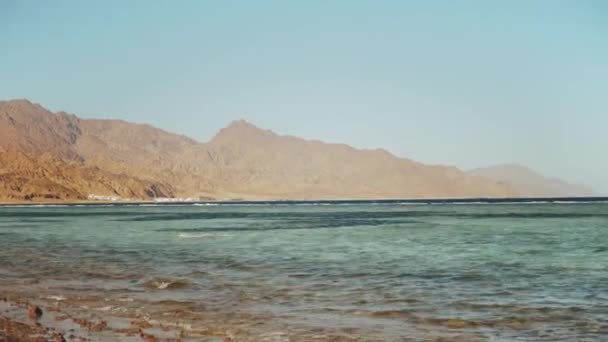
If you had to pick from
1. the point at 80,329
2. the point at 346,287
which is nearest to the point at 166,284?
the point at 346,287

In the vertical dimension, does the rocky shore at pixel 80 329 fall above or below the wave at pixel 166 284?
above

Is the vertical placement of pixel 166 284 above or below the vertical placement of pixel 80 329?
below

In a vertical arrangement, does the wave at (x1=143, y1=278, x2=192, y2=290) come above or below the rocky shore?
below

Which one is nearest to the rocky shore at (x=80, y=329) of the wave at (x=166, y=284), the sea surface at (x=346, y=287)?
the sea surface at (x=346, y=287)

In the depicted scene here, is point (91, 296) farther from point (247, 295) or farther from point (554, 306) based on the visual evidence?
point (554, 306)

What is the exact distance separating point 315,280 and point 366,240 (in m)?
29.4

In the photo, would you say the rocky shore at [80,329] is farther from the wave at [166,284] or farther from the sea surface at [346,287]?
the wave at [166,284]

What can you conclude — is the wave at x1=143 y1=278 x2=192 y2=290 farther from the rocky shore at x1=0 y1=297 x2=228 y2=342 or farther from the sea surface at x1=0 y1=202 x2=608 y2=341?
the rocky shore at x1=0 y1=297 x2=228 y2=342

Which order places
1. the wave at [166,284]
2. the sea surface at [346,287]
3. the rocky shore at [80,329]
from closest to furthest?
1. the rocky shore at [80,329]
2. the sea surface at [346,287]
3. the wave at [166,284]

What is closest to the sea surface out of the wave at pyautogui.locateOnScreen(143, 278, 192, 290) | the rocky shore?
the wave at pyautogui.locateOnScreen(143, 278, 192, 290)

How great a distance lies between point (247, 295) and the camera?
27.3 meters

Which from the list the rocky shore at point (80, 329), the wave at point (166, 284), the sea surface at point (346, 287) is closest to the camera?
the rocky shore at point (80, 329)

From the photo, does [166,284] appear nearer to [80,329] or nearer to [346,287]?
[346,287]

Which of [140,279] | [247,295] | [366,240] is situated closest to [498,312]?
[247,295]
